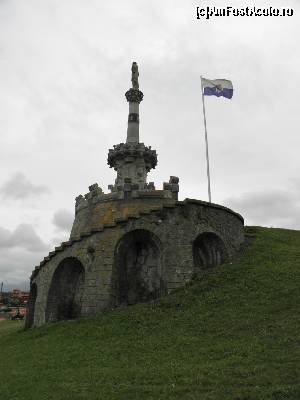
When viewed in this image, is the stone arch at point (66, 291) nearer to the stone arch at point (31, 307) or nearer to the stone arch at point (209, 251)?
the stone arch at point (31, 307)

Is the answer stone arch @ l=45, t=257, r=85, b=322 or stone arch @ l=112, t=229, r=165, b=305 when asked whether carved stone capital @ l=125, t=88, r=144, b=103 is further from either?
stone arch @ l=45, t=257, r=85, b=322

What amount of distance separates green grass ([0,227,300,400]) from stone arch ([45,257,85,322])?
320cm

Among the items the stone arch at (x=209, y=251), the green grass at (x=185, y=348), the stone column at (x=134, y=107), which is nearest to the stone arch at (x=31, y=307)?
the green grass at (x=185, y=348)

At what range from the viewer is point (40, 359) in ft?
48.9

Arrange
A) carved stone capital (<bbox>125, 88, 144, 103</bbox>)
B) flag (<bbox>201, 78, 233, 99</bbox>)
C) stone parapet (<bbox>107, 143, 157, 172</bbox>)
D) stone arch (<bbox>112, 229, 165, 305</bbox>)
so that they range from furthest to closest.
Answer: carved stone capital (<bbox>125, 88, 144, 103</bbox>), stone parapet (<bbox>107, 143, 157, 172</bbox>), flag (<bbox>201, 78, 233, 99</bbox>), stone arch (<bbox>112, 229, 165, 305</bbox>)

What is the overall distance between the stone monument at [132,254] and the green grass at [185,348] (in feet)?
4.70

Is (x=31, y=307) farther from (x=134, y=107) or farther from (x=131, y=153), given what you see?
(x=134, y=107)

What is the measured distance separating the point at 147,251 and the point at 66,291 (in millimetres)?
5632

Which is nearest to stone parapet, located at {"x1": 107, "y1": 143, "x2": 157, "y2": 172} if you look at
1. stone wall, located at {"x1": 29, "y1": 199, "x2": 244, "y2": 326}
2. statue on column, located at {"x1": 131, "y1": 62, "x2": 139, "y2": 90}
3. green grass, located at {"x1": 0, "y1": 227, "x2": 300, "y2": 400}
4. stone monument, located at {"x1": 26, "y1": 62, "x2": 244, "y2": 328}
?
stone monument, located at {"x1": 26, "y1": 62, "x2": 244, "y2": 328}

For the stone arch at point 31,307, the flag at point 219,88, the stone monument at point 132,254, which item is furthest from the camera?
the flag at point 219,88

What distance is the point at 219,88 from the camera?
31.6 meters

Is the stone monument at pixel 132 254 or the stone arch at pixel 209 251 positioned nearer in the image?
the stone monument at pixel 132 254

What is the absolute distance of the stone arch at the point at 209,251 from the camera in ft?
78.1

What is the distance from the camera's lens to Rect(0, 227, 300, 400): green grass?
10.2m
